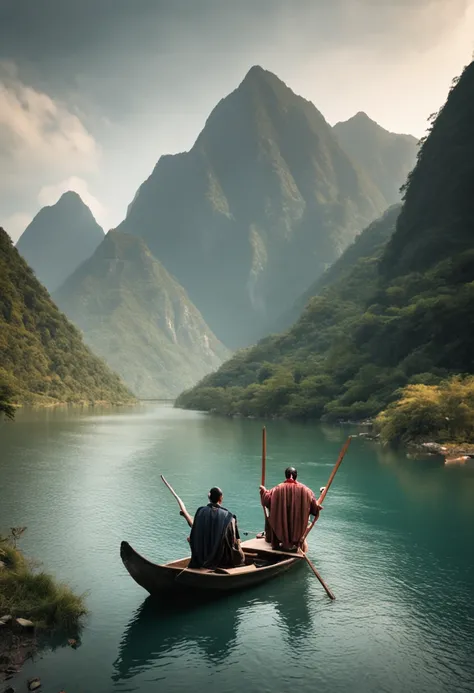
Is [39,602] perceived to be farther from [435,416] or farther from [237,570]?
[435,416]

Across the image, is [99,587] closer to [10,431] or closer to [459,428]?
[459,428]

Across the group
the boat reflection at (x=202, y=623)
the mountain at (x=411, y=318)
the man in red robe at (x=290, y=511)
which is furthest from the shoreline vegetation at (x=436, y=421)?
the boat reflection at (x=202, y=623)

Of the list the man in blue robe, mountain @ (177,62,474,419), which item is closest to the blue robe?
the man in blue robe

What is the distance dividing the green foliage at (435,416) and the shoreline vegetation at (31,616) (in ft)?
101

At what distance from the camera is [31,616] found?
30.0 feet

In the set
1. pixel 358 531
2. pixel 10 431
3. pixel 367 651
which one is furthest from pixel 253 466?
pixel 10 431

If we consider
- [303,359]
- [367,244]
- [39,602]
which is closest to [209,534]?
[39,602]

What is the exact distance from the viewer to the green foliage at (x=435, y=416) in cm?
3541

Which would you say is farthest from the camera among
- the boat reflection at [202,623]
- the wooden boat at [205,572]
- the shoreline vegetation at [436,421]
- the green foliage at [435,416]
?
the green foliage at [435,416]

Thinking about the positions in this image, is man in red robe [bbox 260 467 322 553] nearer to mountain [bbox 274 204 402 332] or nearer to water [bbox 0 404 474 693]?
water [bbox 0 404 474 693]

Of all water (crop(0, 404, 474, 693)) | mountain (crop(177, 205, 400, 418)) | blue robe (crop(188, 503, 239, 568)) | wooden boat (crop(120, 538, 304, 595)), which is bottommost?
water (crop(0, 404, 474, 693))

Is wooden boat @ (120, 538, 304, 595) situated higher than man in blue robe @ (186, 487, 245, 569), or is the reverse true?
man in blue robe @ (186, 487, 245, 569)

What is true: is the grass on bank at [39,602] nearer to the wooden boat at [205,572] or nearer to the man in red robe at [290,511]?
the wooden boat at [205,572]

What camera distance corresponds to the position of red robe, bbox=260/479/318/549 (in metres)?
12.0
